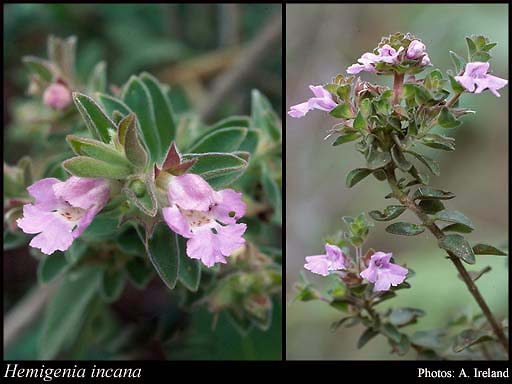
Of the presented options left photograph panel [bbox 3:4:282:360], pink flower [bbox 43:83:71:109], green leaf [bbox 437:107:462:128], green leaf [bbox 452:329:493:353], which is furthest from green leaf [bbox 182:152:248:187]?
pink flower [bbox 43:83:71:109]

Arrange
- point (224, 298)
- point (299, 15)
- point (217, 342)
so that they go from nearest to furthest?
point (224, 298) < point (217, 342) < point (299, 15)

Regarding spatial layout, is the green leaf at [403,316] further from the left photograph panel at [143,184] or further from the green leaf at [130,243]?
the green leaf at [130,243]

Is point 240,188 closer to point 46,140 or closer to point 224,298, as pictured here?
point 224,298

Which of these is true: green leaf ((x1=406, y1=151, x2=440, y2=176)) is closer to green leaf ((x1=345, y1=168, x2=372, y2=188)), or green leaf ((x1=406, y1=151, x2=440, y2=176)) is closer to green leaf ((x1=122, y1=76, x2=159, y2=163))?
green leaf ((x1=345, y1=168, x2=372, y2=188))

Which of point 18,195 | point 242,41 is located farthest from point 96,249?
point 242,41

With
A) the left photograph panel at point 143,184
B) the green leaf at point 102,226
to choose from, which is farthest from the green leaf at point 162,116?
the green leaf at point 102,226
